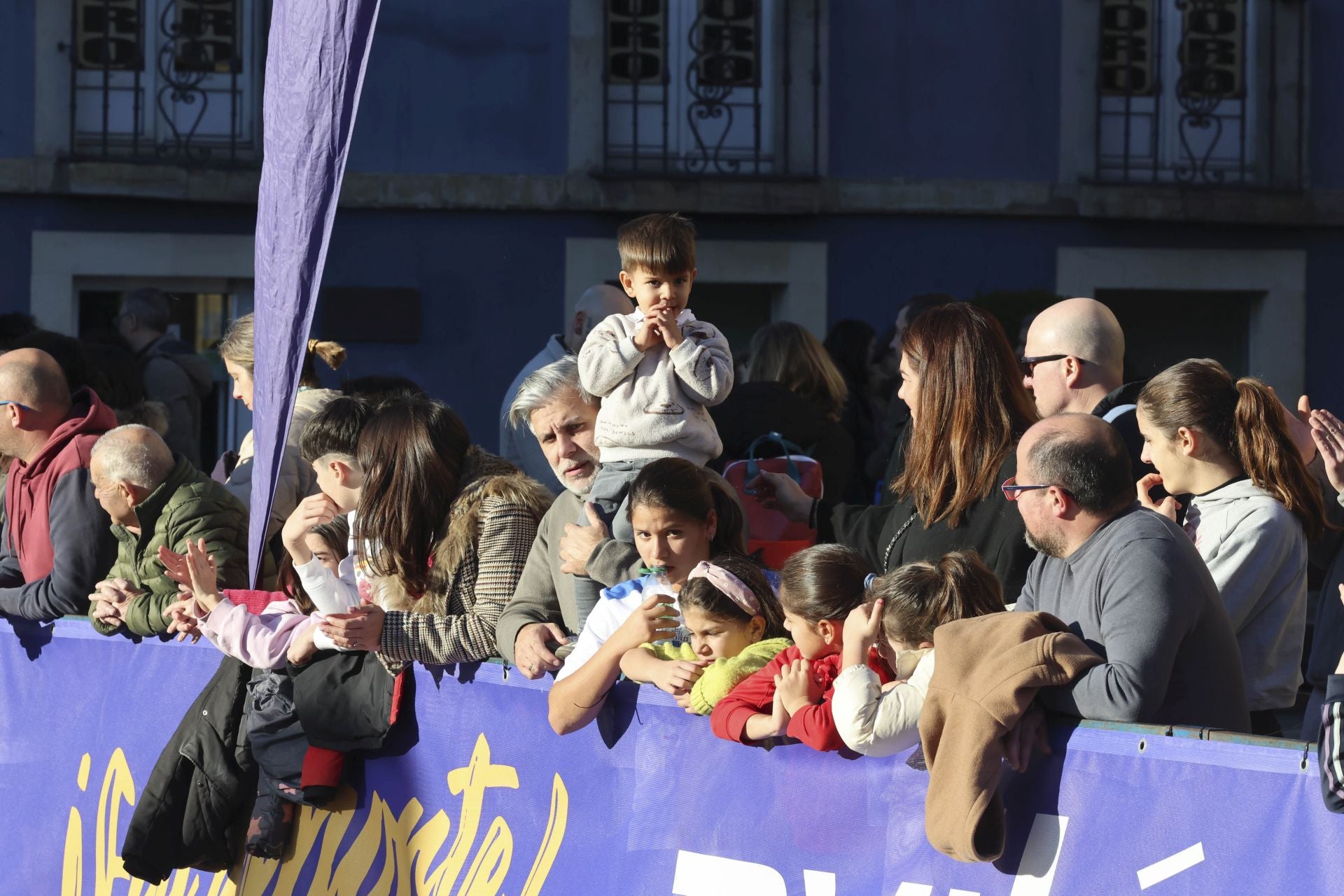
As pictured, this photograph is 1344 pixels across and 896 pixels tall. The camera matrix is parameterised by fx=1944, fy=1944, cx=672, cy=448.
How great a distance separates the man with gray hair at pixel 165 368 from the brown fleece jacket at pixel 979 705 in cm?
678

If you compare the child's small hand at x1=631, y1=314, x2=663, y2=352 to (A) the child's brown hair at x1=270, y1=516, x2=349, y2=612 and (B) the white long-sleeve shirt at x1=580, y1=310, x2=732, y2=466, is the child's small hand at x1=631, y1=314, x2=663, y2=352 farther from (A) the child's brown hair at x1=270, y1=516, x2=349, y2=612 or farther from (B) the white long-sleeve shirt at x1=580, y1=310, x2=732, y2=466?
(A) the child's brown hair at x1=270, y1=516, x2=349, y2=612

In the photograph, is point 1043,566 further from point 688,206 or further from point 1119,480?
point 688,206

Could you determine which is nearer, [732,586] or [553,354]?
[732,586]

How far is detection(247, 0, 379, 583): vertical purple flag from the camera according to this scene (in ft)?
14.2

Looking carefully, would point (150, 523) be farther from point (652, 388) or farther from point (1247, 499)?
point (1247, 499)

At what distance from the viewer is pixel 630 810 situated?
448cm

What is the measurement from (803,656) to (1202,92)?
471 inches

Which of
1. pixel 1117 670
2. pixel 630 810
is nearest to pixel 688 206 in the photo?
pixel 630 810

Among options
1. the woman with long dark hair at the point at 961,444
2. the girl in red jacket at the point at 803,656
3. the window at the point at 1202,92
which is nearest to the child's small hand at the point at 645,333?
the woman with long dark hair at the point at 961,444

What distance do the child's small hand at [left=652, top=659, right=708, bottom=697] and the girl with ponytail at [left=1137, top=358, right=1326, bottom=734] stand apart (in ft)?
3.61

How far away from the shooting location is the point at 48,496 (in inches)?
256

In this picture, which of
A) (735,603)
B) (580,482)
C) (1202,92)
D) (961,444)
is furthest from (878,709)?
(1202,92)

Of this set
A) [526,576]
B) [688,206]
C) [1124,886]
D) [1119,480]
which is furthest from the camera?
[688,206]

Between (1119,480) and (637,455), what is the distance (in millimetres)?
1625
